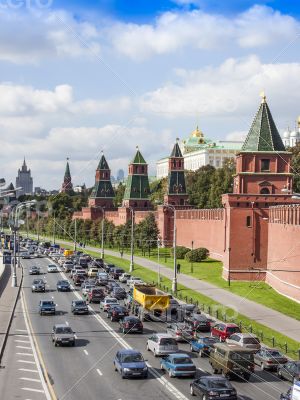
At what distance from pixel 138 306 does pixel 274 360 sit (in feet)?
55.6

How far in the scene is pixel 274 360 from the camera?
3216 cm

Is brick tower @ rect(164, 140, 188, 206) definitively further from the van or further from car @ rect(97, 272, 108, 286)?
the van

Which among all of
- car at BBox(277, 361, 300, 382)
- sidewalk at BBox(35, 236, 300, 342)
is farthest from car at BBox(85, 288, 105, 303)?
car at BBox(277, 361, 300, 382)

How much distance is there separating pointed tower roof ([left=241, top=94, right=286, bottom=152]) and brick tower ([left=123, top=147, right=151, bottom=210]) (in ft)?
225

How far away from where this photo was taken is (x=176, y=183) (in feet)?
420

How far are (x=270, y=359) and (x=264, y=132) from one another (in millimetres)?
43007

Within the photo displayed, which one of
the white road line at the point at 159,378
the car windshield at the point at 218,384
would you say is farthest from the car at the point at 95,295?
the car windshield at the point at 218,384

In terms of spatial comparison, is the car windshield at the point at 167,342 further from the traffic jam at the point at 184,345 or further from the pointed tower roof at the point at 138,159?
the pointed tower roof at the point at 138,159

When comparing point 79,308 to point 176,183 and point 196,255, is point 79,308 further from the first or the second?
point 176,183

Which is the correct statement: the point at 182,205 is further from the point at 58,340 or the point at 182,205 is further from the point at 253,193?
the point at 58,340

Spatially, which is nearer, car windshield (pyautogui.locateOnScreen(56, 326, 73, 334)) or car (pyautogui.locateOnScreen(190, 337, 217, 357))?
car (pyautogui.locateOnScreen(190, 337, 217, 357))

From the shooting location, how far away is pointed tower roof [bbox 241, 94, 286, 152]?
72.1 m

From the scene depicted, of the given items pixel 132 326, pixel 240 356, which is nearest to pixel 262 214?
pixel 132 326

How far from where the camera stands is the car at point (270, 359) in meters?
32.1
